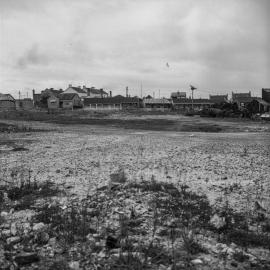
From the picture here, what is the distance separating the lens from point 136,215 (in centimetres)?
825

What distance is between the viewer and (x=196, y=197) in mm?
9547

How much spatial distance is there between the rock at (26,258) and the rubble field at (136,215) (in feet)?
0.05

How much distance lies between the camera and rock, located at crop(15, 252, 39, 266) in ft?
20.4

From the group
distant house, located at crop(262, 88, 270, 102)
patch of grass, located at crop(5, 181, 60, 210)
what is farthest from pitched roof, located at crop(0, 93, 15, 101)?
patch of grass, located at crop(5, 181, 60, 210)

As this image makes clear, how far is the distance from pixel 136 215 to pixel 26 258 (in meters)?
2.67

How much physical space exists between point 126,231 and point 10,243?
209 cm

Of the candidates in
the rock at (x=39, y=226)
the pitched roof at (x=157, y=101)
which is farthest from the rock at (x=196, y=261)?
the pitched roof at (x=157, y=101)

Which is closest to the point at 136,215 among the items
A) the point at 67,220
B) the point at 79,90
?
the point at 67,220

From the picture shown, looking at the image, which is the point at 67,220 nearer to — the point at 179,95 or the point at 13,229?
the point at 13,229

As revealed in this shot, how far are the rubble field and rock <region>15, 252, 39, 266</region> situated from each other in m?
0.02

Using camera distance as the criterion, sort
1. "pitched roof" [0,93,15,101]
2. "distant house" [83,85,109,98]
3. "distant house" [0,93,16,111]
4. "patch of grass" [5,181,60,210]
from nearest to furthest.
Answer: "patch of grass" [5,181,60,210]
"distant house" [0,93,16,111]
"pitched roof" [0,93,15,101]
"distant house" [83,85,109,98]

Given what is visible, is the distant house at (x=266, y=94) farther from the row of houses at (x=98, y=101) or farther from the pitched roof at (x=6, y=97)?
the pitched roof at (x=6, y=97)

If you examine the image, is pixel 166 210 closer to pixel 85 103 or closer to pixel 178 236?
pixel 178 236

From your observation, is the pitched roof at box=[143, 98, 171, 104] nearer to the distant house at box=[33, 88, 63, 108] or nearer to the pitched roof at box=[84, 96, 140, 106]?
the pitched roof at box=[84, 96, 140, 106]
